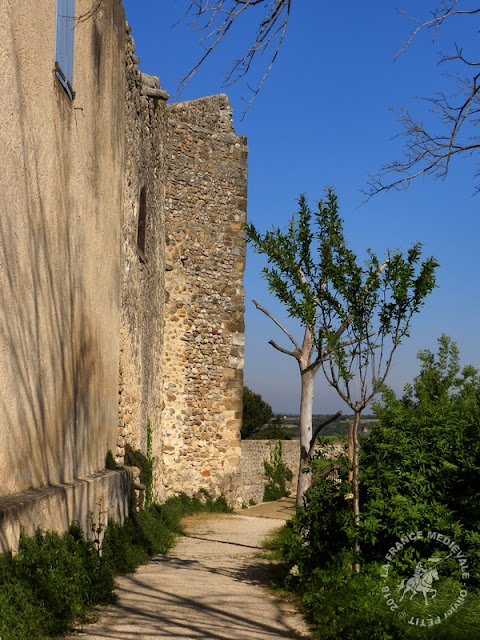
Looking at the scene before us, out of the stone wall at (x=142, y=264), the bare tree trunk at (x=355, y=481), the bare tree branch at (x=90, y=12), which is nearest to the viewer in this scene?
the bare tree branch at (x=90, y=12)

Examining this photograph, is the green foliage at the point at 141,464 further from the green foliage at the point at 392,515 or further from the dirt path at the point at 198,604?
the green foliage at the point at 392,515

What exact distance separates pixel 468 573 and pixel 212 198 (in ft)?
42.3

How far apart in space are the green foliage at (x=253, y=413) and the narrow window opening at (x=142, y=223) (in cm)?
3122

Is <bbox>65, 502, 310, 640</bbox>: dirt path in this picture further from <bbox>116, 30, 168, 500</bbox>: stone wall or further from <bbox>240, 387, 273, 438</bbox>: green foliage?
<bbox>240, 387, 273, 438</bbox>: green foliage

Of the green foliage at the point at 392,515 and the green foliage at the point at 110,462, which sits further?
the green foliage at the point at 110,462

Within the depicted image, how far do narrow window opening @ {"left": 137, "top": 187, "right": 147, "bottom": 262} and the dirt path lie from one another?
4807 mm

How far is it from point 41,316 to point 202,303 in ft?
37.8

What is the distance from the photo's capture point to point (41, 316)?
6.39 metres

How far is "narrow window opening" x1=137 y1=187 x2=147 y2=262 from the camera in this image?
13.0 meters

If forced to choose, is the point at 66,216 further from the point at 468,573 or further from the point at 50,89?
the point at 468,573

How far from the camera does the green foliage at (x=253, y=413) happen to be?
146ft
